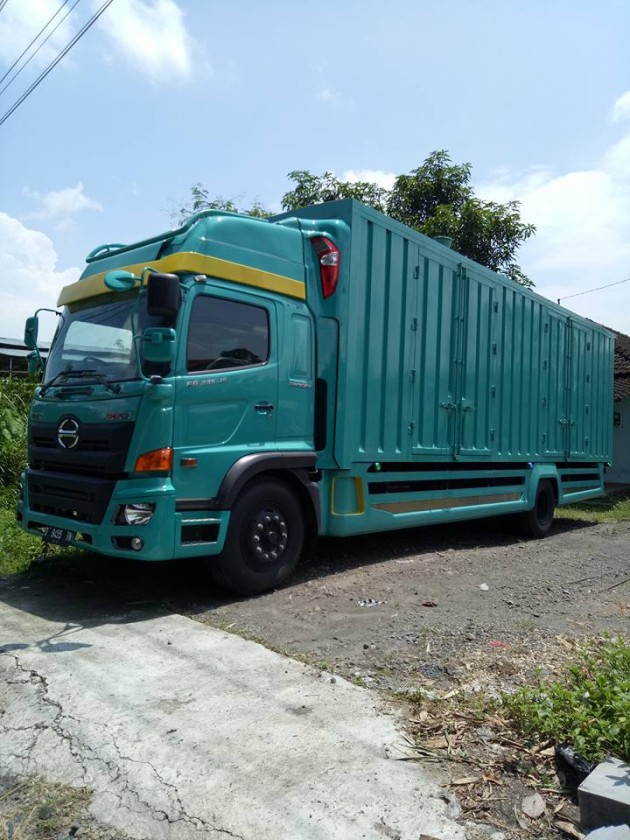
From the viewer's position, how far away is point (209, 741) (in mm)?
2918

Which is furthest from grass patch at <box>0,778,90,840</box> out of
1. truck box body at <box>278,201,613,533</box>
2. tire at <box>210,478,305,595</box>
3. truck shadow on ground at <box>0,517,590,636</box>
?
truck box body at <box>278,201,613,533</box>

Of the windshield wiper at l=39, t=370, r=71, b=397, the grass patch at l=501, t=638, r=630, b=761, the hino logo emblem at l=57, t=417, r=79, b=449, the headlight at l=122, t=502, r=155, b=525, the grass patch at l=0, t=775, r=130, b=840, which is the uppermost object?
the windshield wiper at l=39, t=370, r=71, b=397

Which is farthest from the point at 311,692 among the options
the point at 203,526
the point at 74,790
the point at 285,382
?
the point at 285,382

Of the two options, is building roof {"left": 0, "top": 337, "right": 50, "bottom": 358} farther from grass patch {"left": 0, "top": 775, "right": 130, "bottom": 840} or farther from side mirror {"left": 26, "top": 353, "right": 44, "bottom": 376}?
grass patch {"left": 0, "top": 775, "right": 130, "bottom": 840}

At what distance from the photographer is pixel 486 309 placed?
8.09 meters

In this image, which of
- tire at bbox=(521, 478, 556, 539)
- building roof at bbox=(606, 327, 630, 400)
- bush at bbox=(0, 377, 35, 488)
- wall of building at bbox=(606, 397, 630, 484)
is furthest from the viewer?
wall of building at bbox=(606, 397, 630, 484)

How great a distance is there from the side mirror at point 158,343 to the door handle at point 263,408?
92cm

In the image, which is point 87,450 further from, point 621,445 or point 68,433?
point 621,445

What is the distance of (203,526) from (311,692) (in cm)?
169

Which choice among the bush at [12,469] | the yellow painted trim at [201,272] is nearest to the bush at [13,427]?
the bush at [12,469]

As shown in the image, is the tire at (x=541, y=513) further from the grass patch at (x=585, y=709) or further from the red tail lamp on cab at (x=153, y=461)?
the red tail lamp on cab at (x=153, y=461)

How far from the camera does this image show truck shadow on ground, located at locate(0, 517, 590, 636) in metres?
4.79

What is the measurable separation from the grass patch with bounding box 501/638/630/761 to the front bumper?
7.68 feet

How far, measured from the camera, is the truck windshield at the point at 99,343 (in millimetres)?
4809
